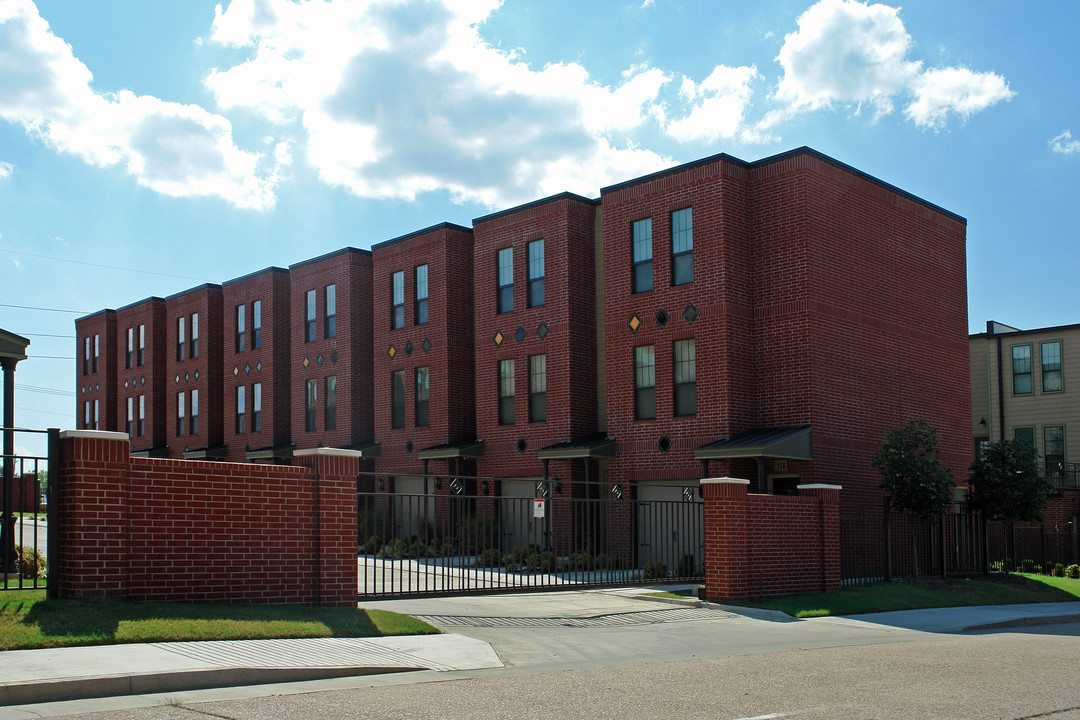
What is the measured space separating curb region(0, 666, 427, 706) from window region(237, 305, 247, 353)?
3369cm

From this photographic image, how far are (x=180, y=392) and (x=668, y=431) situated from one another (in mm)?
27020

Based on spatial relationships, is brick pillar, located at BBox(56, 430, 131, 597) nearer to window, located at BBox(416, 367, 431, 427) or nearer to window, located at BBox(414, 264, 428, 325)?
window, located at BBox(416, 367, 431, 427)

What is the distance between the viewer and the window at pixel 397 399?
34.5 metres

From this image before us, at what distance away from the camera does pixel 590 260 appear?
29.9 metres

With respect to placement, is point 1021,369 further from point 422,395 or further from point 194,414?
point 194,414

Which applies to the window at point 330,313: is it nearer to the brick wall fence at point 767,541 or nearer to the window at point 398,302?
the window at point 398,302

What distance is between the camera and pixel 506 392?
102 ft

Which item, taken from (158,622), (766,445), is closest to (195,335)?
(766,445)

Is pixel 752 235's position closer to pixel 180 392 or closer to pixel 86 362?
pixel 180 392

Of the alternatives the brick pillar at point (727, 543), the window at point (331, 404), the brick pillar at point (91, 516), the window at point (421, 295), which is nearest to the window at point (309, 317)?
the window at point (331, 404)

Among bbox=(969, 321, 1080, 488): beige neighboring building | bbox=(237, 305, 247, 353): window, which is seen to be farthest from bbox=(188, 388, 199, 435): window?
bbox=(969, 321, 1080, 488): beige neighboring building

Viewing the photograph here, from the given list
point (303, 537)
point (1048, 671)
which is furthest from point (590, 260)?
point (1048, 671)

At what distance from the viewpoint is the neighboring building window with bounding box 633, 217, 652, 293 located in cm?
2736

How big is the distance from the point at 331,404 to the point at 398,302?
5063mm
